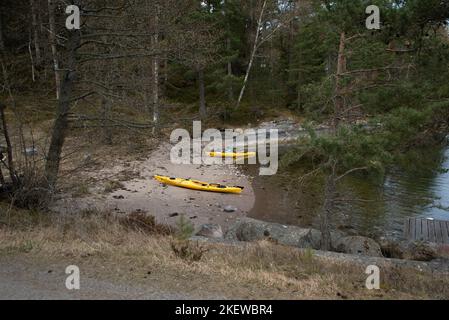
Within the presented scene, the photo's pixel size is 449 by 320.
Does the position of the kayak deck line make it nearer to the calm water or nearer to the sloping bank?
the calm water

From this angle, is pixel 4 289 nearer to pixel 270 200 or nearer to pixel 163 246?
pixel 163 246

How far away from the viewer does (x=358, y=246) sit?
11.6 meters

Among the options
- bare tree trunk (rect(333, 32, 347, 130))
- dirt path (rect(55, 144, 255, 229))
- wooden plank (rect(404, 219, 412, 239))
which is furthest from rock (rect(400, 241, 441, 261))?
dirt path (rect(55, 144, 255, 229))

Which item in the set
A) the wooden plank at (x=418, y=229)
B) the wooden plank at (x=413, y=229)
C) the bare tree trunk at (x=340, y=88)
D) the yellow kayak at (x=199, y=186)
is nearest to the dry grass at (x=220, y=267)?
the bare tree trunk at (x=340, y=88)

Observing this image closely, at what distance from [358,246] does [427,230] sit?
12.5 ft

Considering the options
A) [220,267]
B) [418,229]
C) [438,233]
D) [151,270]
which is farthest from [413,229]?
[151,270]

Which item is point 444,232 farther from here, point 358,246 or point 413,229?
point 358,246

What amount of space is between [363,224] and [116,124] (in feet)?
33.2

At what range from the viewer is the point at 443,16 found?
8625 mm

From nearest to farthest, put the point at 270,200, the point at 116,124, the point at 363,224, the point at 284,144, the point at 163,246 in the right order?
the point at 163,246
the point at 116,124
the point at 363,224
the point at 270,200
the point at 284,144

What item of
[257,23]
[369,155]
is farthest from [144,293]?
[257,23]

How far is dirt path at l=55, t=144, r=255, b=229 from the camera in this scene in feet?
47.9

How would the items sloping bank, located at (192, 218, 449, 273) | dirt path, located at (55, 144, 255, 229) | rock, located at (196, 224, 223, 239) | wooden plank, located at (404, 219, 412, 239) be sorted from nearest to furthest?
sloping bank, located at (192, 218, 449, 273), rock, located at (196, 224, 223, 239), wooden plank, located at (404, 219, 412, 239), dirt path, located at (55, 144, 255, 229)

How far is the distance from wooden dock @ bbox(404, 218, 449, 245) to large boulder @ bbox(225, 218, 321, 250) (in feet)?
11.5
